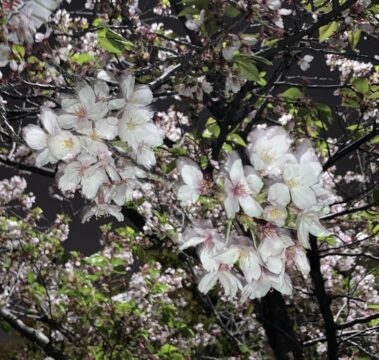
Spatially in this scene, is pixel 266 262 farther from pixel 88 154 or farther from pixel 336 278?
pixel 336 278

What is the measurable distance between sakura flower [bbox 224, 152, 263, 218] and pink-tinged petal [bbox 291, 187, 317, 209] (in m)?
0.07

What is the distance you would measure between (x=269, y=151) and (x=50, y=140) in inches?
16.7

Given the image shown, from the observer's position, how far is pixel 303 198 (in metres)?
0.98

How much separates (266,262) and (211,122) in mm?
1846

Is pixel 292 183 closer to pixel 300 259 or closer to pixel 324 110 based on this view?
pixel 300 259

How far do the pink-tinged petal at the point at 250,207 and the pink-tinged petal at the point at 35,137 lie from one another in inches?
16.9

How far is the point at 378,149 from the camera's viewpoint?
298 cm

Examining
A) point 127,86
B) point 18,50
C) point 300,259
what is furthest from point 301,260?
point 18,50

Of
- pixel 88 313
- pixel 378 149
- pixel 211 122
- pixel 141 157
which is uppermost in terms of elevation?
pixel 378 149

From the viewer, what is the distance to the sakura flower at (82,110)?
101 cm

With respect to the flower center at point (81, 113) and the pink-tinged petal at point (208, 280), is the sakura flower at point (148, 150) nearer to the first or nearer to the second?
the flower center at point (81, 113)

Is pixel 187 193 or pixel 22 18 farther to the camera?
pixel 187 193

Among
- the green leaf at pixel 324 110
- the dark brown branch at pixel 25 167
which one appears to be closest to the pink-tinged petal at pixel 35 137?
the green leaf at pixel 324 110

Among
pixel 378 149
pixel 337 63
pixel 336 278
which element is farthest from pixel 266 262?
pixel 336 278
